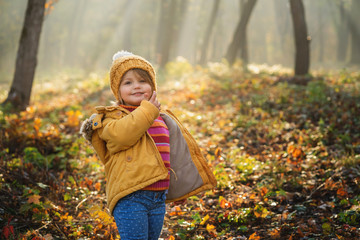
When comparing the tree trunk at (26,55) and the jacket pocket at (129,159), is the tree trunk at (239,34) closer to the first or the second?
the tree trunk at (26,55)

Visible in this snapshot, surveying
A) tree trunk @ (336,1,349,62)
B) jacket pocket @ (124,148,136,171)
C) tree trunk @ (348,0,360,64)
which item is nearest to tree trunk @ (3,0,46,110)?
jacket pocket @ (124,148,136,171)

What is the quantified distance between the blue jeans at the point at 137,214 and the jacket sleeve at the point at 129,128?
396 millimetres

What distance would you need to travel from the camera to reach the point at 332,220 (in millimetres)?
3604

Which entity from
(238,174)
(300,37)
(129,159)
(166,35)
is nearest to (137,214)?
(129,159)

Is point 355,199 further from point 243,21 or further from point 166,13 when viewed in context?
point 166,13

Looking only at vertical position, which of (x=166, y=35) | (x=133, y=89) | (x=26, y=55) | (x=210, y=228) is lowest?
(x=210, y=228)

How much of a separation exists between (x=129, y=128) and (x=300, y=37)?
1047cm

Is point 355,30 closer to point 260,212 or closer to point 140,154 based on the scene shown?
point 260,212

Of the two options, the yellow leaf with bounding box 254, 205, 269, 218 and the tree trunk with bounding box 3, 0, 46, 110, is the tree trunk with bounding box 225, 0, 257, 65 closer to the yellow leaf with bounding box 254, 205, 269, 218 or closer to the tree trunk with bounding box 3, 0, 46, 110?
the tree trunk with bounding box 3, 0, 46, 110

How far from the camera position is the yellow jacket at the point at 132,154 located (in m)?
2.35

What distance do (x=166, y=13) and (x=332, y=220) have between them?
18.3 meters

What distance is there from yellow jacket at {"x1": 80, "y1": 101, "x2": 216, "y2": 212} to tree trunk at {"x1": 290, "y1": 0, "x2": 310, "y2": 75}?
9954mm

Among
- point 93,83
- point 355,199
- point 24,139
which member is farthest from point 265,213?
point 93,83

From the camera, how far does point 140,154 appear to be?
2426 millimetres
